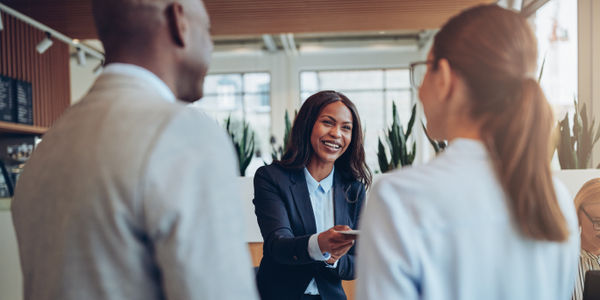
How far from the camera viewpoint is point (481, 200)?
2.23 feet

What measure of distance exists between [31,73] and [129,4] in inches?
194

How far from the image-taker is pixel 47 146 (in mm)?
687

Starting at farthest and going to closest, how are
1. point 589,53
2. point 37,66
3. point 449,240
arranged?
point 37,66 → point 589,53 → point 449,240

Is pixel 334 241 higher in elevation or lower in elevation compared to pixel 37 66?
lower

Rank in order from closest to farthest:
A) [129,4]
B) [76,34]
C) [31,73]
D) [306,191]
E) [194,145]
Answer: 1. [194,145]
2. [129,4]
3. [306,191]
4. [31,73]
5. [76,34]

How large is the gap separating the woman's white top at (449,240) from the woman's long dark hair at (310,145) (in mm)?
1228

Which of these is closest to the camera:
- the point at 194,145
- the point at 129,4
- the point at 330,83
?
the point at 194,145

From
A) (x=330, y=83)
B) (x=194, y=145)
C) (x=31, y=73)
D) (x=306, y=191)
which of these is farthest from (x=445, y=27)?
(x=330, y=83)

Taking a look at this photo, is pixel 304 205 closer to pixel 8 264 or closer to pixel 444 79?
pixel 444 79

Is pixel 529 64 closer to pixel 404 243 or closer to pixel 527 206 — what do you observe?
pixel 527 206

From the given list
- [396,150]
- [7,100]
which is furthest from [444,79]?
[7,100]

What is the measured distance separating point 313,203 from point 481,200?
4.20 ft

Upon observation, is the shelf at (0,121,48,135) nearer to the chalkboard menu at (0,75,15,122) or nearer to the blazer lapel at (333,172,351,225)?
the chalkboard menu at (0,75,15,122)

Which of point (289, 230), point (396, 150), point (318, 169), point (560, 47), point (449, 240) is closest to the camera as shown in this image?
point (449, 240)
